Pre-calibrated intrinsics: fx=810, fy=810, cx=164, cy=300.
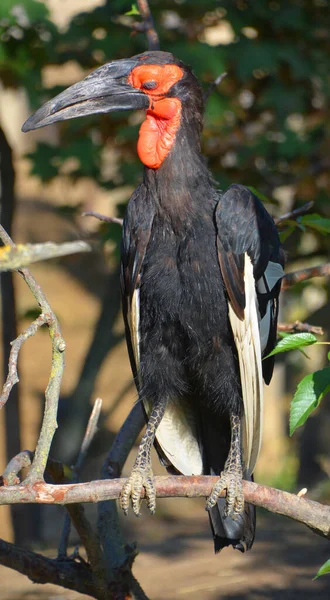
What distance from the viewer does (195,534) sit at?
19.4ft

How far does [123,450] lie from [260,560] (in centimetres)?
181

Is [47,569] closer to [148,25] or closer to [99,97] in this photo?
[99,97]

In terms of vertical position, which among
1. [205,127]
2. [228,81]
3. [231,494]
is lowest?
[231,494]

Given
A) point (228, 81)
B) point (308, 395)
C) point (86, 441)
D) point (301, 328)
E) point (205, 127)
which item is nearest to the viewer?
point (308, 395)

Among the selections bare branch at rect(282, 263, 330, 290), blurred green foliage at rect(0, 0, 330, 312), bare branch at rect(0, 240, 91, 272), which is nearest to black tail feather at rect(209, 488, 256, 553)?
bare branch at rect(282, 263, 330, 290)

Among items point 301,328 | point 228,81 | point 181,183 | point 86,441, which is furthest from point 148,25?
point 86,441

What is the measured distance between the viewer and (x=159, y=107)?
118 inches

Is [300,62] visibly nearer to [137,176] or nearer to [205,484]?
[137,176]

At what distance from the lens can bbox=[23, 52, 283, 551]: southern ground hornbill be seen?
2.88 metres

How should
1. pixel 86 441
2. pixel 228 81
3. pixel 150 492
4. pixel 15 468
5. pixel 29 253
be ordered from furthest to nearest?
pixel 228 81 → pixel 86 441 → pixel 150 492 → pixel 15 468 → pixel 29 253

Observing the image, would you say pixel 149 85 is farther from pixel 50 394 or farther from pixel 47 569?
pixel 47 569

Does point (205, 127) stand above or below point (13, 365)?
above

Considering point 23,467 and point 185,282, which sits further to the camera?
point 185,282

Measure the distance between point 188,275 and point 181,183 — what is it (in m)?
0.34
